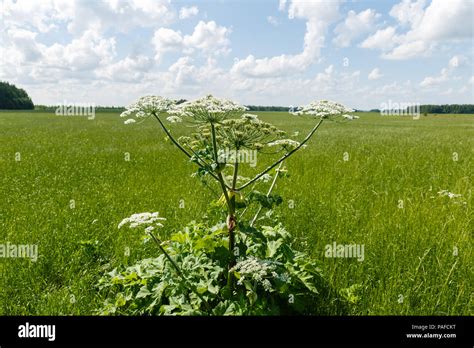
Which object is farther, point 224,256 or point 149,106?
point 224,256

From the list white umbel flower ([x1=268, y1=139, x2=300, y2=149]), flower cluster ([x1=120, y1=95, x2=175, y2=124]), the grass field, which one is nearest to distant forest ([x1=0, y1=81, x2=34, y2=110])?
the grass field

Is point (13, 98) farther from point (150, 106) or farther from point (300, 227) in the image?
point (150, 106)

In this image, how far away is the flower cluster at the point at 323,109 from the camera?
9.14 ft

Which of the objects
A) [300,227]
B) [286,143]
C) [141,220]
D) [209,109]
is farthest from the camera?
[300,227]

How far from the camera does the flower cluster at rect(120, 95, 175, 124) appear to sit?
9.16ft

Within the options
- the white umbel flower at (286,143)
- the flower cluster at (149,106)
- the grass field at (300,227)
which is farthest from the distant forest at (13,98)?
the white umbel flower at (286,143)

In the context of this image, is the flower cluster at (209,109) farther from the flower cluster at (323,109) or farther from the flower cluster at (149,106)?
the flower cluster at (323,109)

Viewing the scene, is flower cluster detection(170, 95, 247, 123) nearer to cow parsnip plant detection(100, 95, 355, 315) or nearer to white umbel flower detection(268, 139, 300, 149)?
cow parsnip plant detection(100, 95, 355, 315)

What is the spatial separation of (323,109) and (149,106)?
4.47 ft

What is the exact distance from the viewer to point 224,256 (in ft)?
9.86

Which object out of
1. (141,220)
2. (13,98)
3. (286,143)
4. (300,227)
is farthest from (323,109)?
(13,98)

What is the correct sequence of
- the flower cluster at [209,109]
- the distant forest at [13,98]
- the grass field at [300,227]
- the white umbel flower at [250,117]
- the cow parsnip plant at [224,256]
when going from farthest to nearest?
the distant forest at [13,98], the grass field at [300,227], the white umbel flower at [250,117], the cow parsnip plant at [224,256], the flower cluster at [209,109]

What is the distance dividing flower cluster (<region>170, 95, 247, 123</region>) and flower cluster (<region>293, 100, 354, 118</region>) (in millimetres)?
590

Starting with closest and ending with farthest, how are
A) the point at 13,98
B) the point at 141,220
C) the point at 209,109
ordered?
1. the point at 209,109
2. the point at 141,220
3. the point at 13,98
